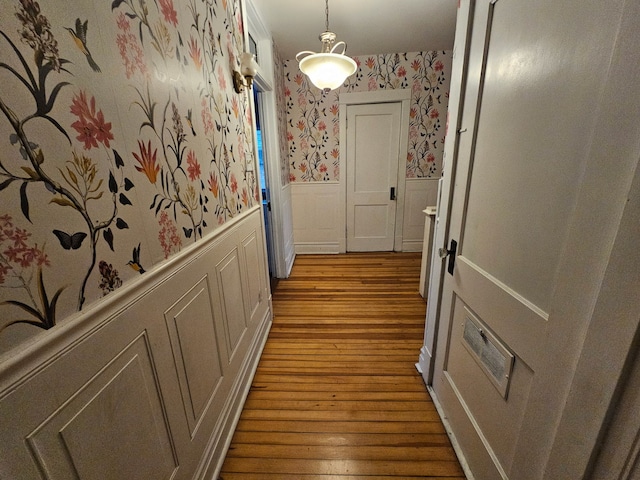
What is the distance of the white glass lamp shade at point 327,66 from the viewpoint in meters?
1.67

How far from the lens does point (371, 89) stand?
328cm

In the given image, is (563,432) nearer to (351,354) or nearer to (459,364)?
(459,364)

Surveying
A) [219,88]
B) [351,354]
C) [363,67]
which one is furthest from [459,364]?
[363,67]

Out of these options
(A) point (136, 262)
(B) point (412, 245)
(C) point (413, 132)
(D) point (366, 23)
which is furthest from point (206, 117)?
(B) point (412, 245)

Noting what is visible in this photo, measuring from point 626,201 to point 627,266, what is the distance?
0.12 metres

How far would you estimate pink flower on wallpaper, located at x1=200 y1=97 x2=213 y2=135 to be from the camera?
1.11m

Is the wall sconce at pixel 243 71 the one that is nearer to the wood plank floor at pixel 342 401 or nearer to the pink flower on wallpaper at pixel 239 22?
the pink flower on wallpaper at pixel 239 22

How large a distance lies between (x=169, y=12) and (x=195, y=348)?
4.11 feet

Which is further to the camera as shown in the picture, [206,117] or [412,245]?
[412,245]

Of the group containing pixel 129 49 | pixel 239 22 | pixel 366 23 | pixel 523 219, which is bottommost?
pixel 523 219

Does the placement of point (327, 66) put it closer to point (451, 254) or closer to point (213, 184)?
point (213, 184)

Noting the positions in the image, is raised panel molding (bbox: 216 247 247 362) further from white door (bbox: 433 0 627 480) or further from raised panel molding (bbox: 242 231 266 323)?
white door (bbox: 433 0 627 480)

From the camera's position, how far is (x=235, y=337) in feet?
4.74

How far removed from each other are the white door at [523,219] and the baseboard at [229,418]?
→ 44.4 inches
